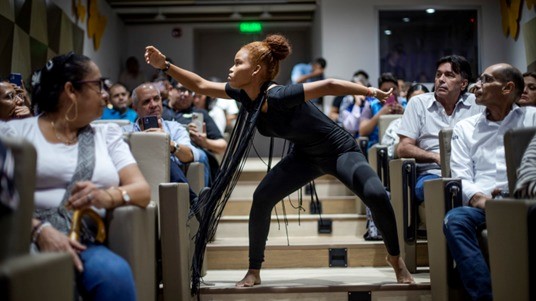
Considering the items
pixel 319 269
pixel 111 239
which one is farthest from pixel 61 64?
pixel 319 269

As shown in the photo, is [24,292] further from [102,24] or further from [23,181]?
[102,24]

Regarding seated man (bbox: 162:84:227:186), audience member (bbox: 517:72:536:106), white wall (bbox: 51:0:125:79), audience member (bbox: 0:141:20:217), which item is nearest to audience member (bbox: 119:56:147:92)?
white wall (bbox: 51:0:125:79)

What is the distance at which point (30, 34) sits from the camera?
6.00 metres

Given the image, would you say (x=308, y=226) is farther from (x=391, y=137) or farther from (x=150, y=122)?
(x=150, y=122)

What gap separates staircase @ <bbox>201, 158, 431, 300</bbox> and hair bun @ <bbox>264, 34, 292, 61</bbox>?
0.73 metres

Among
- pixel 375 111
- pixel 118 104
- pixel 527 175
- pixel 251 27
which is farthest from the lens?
pixel 251 27

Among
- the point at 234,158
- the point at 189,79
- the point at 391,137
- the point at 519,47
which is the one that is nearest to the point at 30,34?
the point at 189,79

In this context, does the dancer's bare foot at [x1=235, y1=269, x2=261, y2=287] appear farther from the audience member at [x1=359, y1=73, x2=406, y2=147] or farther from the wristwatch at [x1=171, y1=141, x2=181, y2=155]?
the audience member at [x1=359, y1=73, x2=406, y2=147]

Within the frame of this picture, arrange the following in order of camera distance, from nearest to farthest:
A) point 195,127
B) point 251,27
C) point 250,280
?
point 250,280
point 195,127
point 251,27

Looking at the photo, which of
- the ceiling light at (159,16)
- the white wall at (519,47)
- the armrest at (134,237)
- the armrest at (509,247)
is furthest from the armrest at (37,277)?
the ceiling light at (159,16)

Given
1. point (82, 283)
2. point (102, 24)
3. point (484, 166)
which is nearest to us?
point (82, 283)

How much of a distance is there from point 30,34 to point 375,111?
2932mm

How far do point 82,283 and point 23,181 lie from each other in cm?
48

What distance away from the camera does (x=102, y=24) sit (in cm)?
883
